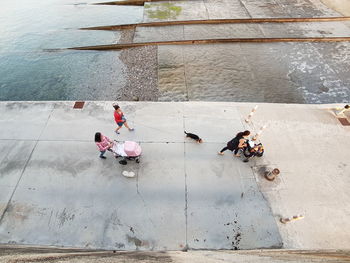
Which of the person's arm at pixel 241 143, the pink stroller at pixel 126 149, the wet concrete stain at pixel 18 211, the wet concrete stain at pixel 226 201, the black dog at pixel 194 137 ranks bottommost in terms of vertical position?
the wet concrete stain at pixel 18 211

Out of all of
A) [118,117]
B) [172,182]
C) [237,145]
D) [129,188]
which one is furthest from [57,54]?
[237,145]

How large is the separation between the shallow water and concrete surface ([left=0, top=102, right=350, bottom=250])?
13.5ft

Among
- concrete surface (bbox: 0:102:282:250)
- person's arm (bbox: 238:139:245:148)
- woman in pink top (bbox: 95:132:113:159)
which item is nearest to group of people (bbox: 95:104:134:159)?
woman in pink top (bbox: 95:132:113:159)

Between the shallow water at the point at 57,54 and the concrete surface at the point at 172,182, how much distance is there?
4116 millimetres

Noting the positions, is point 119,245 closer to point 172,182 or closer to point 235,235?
point 172,182

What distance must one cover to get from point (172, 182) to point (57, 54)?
14.3 m

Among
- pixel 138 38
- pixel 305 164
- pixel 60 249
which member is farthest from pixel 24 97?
pixel 305 164

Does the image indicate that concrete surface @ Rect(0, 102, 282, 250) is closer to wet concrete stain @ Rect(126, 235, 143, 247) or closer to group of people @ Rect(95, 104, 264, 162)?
wet concrete stain @ Rect(126, 235, 143, 247)

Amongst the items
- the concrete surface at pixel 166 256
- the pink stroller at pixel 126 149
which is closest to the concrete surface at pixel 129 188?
the concrete surface at pixel 166 256

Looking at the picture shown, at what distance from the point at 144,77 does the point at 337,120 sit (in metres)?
9.54

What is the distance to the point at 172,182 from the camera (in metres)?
6.62

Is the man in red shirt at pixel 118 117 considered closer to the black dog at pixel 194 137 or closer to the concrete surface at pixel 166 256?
the black dog at pixel 194 137

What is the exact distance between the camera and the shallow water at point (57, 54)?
12.7 meters

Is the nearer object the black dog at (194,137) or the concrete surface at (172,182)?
the concrete surface at (172,182)
